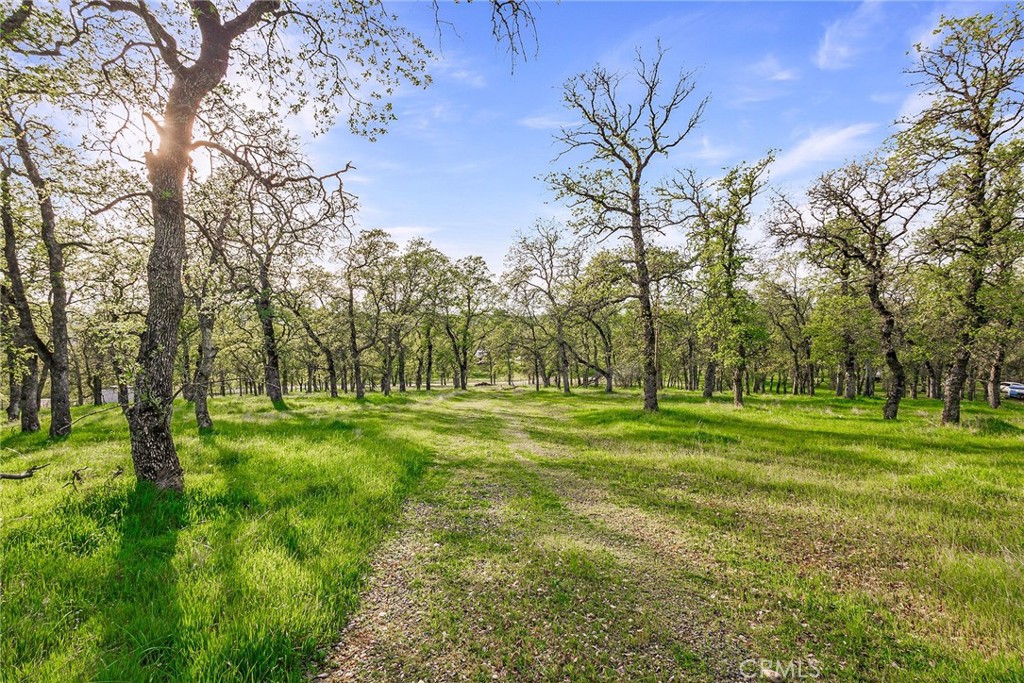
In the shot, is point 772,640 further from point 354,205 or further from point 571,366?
point 571,366

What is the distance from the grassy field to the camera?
3.55 metres

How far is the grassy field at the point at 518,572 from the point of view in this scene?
11.6 ft

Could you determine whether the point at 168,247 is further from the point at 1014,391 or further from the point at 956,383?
the point at 1014,391

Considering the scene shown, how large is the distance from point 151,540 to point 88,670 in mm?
2734

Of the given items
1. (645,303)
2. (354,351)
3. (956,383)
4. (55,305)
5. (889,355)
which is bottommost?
(956,383)

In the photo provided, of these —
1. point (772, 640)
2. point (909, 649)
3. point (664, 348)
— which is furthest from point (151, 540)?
point (664, 348)

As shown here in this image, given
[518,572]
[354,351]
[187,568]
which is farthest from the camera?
[354,351]
